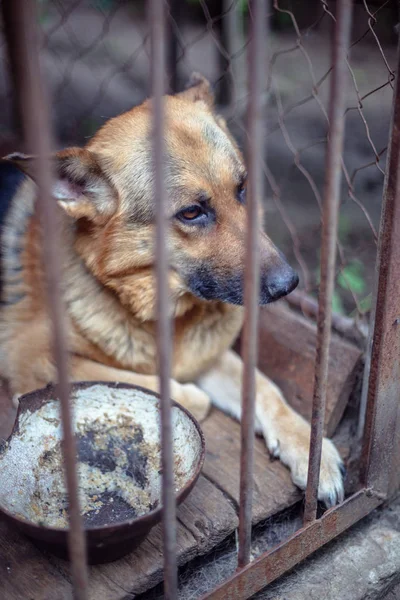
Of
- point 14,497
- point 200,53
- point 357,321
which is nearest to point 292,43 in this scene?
point 200,53

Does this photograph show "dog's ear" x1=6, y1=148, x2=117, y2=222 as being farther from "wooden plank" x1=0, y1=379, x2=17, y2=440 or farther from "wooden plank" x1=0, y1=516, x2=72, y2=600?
"wooden plank" x1=0, y1=516, x2=72, y2=600

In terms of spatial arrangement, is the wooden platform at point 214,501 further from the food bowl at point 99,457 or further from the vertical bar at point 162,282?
the vertical bar at point 162,282

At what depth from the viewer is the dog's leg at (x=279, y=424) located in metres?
2.14

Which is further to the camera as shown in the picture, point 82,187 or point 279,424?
point 279,424

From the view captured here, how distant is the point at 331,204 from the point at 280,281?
0.81 metres

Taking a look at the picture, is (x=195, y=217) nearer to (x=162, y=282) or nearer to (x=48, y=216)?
(x=162, y=282)

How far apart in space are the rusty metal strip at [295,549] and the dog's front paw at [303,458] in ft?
0.41

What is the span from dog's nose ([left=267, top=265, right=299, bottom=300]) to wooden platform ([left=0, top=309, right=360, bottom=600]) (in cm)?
55

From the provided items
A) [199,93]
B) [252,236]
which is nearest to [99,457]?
[252,236]

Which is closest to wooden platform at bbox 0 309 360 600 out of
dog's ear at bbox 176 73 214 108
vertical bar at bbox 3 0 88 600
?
vertical bar at bbox 3 0 88 600

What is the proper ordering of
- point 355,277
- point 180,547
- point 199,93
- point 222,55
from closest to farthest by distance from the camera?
point 180,547 → point 199,93 → point 355,277 → point 222,55

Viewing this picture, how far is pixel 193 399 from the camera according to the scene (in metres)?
2.48

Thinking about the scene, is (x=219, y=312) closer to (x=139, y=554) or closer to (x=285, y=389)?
(x=285, y=389)

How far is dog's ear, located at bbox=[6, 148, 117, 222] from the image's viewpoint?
207 cm
